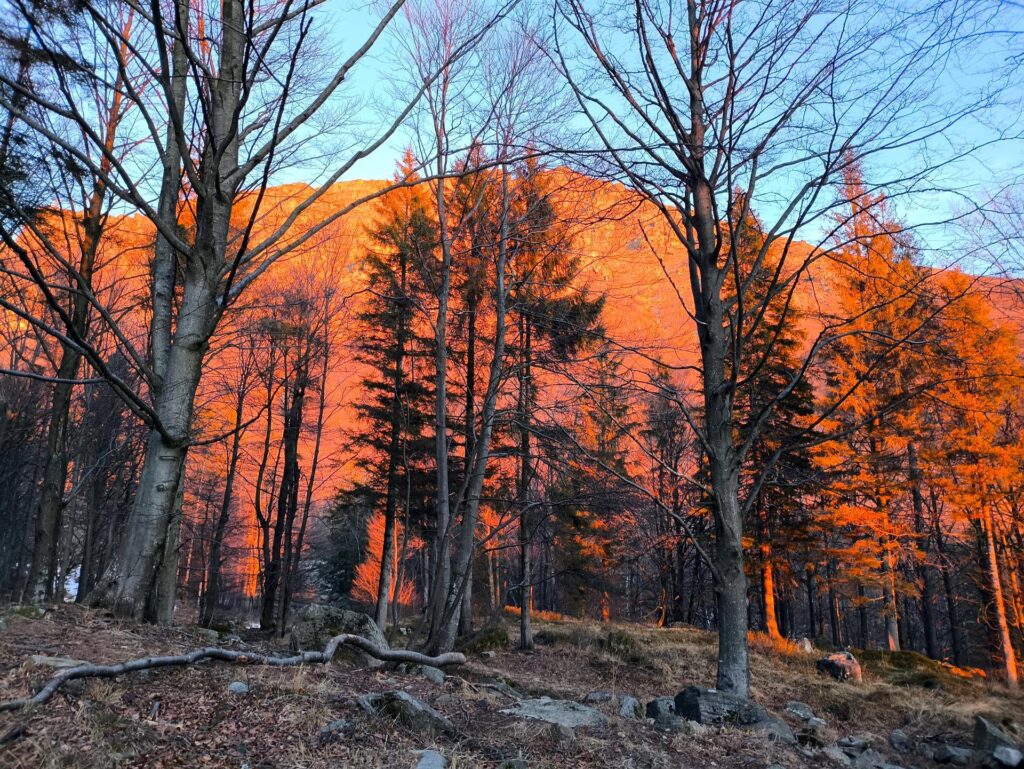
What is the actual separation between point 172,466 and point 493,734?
2945 mm

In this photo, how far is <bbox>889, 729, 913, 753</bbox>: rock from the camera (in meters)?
7.54

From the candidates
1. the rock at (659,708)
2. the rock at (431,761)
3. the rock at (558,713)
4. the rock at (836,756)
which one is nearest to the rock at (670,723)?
the rock at (659,708)

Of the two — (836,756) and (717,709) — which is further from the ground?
(717,709)

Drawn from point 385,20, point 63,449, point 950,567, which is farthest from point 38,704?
point 950,567

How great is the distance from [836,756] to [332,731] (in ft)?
13.5

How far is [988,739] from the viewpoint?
6184 millimetres

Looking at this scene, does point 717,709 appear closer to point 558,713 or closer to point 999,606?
point 558,713

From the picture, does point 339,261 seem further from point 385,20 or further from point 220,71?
point 385,20

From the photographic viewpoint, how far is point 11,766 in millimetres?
2043

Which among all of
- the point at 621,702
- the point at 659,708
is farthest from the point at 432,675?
the point at 659,708

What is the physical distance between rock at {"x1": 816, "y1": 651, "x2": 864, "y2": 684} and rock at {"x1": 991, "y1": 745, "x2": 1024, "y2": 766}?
9.32 m

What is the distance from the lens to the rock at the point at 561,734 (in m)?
3.41

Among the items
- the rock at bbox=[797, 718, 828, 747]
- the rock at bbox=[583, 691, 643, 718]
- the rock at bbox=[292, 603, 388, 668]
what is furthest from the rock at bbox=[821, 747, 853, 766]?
the rock at bbox=[292, 603, 388, 668]

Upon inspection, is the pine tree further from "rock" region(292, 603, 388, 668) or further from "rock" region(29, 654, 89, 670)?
"rock" region(29, 654, 89, 670)
